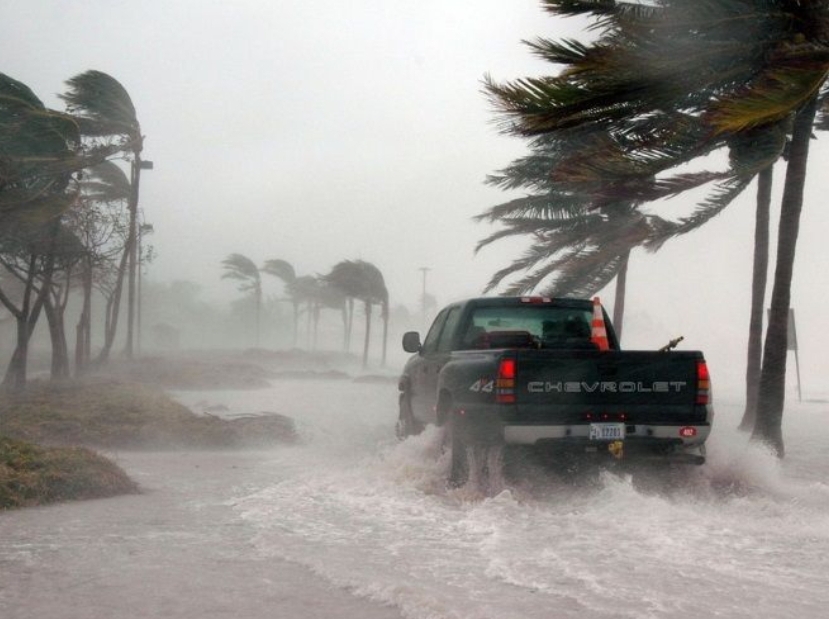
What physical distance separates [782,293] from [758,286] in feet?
15.8

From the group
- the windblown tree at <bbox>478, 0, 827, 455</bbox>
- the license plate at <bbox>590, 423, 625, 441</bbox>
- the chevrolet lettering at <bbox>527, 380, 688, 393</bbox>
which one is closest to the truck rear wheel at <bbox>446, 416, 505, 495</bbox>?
the chevrolet lettering at <bbox>527, 380, 688, 393</bbox>

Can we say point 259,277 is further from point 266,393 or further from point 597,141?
point 597,141

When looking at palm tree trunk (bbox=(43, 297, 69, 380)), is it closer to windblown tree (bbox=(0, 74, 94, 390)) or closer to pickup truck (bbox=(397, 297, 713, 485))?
windblown tree (bbox=(0, 74, 94, 390))

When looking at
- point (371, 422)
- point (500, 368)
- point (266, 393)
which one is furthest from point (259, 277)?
point (500, 368)

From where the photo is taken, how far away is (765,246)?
17094 millimetres

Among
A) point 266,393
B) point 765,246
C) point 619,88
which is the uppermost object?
point 619,88

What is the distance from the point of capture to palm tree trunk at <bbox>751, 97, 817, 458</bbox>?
1250 centimetres

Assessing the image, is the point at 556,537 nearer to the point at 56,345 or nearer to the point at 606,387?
the point at 606,387

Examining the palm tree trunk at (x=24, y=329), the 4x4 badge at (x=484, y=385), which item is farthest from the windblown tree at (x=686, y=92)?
the palm tree trunk at (x=24, y=329)

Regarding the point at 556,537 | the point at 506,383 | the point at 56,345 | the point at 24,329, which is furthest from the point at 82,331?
the point at 556,537

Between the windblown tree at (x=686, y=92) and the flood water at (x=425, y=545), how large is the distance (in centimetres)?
324

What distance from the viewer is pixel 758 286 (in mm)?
17219

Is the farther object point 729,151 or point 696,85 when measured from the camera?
point 729,151

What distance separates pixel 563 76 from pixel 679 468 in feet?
14.0
